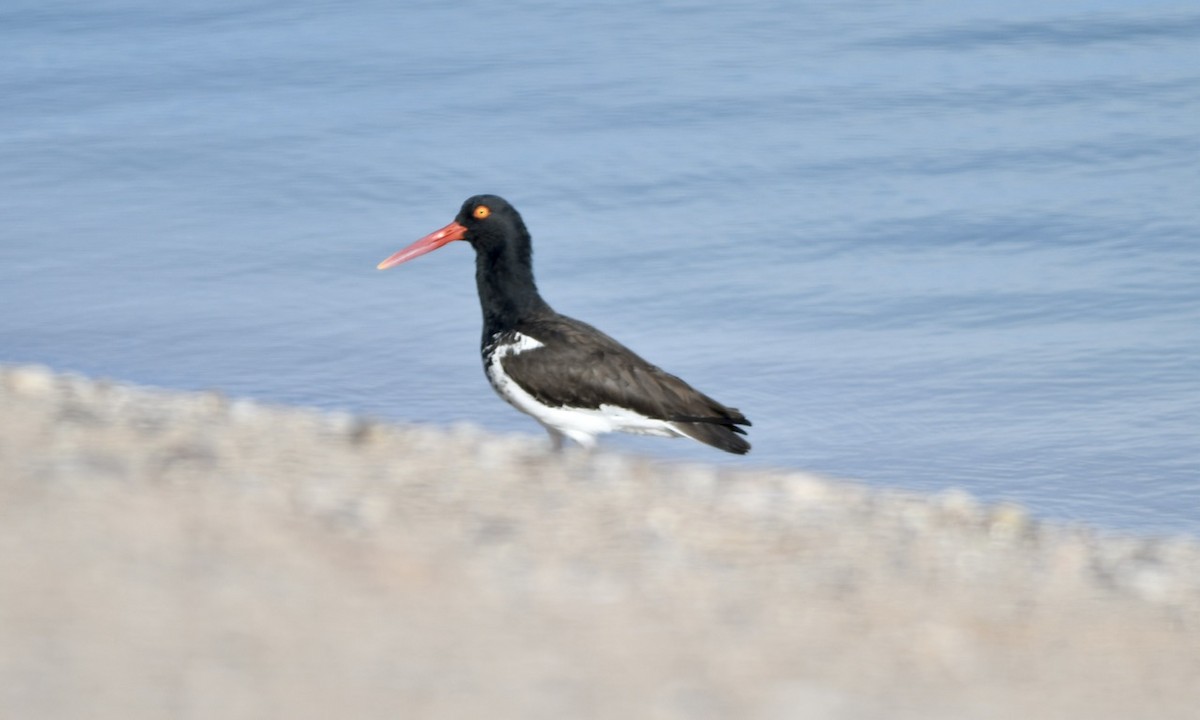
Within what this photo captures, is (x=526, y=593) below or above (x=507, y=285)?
below

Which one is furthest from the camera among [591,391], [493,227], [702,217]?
[702,217]

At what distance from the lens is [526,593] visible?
4645 mm

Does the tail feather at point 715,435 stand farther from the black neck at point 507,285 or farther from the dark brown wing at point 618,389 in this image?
the black neck at point 507,285

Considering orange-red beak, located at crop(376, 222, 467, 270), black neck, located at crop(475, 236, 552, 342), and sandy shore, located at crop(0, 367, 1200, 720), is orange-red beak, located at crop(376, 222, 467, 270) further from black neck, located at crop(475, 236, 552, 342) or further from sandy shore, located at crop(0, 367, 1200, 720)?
sandy shore, located at crop(0, 367, 1200, 720)

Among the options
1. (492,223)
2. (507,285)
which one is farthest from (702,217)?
(507,285)

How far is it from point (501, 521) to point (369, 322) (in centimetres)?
598

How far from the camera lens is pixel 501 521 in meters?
5.23

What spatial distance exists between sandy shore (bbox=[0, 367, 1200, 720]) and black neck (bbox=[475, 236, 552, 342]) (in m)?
2.19

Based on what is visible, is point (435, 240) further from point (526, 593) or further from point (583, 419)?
point (526, 593)

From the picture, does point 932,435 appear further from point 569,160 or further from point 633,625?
point 569,160

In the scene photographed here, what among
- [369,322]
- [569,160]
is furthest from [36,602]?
[569,160]

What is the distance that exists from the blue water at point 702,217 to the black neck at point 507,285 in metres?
1.17

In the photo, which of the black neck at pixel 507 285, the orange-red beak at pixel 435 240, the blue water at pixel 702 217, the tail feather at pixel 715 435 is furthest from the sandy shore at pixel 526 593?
the blue water at pixel 702 217

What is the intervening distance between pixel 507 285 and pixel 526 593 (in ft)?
12.6
